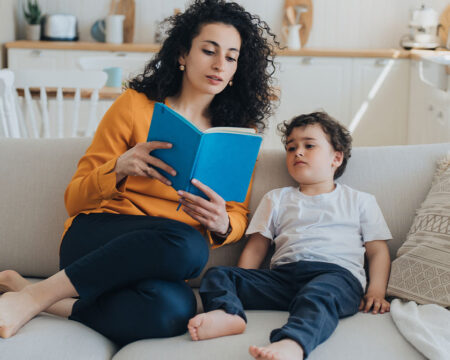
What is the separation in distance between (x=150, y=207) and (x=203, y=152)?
0.34m

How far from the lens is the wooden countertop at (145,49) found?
171 inches

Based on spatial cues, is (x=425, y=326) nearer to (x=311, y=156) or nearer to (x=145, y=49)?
(x=311, y=156)

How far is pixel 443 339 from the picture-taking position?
1.34 metres

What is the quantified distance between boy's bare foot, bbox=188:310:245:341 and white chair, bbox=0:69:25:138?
172 cm

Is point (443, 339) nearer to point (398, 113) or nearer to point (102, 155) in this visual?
point (102, 155)

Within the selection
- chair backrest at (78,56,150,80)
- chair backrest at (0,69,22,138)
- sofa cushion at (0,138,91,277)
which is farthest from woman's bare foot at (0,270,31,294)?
chair backrest at (78,56,150,80)

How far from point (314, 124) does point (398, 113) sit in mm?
2808

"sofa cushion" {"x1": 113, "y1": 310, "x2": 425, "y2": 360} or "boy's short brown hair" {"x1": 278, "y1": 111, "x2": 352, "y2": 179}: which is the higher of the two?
"boy's short brown hair" {"x1": 278, "y1": 111, "x2": 352, "y2": 179}

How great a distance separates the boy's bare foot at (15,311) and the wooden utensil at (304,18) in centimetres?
375

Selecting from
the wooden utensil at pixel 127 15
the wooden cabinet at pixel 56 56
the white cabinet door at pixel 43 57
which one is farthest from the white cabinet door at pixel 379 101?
the white cabinet door at pixel 43 57

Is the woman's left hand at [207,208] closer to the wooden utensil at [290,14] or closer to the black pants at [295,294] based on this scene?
the black pants at [295,294]

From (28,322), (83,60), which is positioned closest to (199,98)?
(28,322)

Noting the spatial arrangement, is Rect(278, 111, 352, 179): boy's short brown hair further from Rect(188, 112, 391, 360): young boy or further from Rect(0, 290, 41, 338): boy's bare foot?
Rect(0, 290, 41, 338): boy's bare foot

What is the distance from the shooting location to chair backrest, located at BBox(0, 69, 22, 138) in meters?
2.68
